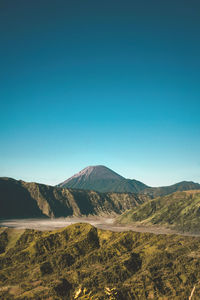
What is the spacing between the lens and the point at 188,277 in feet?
229

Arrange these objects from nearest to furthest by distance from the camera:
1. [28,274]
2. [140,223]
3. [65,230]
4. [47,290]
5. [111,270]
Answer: [47,290] → [111,270] → [28,274] → [65,230] → [140,223]

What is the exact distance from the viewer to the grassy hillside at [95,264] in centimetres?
6731

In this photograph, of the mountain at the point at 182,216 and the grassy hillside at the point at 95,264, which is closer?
Result: the grassy hillside at the point at 95,264

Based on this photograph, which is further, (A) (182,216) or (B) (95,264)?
(A) (182,216)

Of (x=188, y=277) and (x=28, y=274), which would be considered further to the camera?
(x=28, y=274)

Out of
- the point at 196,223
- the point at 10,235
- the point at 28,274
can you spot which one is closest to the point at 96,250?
the point at 28,274

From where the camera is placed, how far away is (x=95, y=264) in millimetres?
86812

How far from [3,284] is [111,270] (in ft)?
124

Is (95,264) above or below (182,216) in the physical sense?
below

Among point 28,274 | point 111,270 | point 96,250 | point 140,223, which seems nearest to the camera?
point 111,270

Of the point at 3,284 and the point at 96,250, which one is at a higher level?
the point at 96,250

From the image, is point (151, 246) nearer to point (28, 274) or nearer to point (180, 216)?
point (28, 274)

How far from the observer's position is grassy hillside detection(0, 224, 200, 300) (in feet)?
221

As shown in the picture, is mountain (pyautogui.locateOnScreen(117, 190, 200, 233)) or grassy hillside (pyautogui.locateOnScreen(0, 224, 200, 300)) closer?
grassy hillside (pyautogui.locateOnScreen(0, 224, 200, 300))
